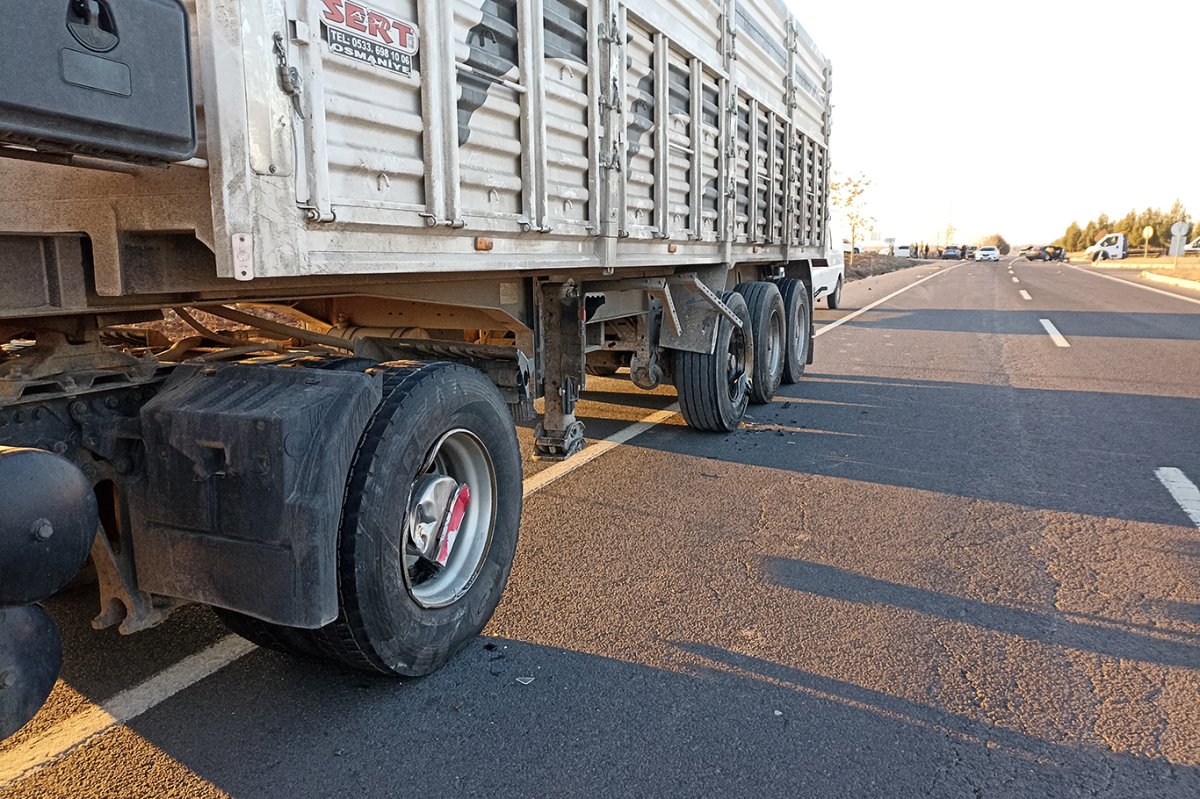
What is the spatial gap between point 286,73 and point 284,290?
2.73 ft

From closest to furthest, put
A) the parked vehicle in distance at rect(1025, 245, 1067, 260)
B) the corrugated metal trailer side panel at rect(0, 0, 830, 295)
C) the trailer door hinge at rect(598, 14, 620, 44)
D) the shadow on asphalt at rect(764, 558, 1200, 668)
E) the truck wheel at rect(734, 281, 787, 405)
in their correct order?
the corrugated metal trailer side panel at rect(0, 0, 830, 295), the shadow on asphalt at rect(764, 558, 1200, 668), the trailer door hinge at rect(598, 14, 620, 44), the truck wheel at rect(734, 281, 787, 405), the parked vehicle in distance at rect(1025, 245, 1067, 260)

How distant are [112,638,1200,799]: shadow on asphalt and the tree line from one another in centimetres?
9351

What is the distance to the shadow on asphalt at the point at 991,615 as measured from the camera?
135 inches

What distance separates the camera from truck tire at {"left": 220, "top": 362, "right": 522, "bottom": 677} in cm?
274

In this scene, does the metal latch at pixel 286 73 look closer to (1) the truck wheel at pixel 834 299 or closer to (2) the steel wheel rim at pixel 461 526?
(2) the steel wheel rim at pixel 461 526

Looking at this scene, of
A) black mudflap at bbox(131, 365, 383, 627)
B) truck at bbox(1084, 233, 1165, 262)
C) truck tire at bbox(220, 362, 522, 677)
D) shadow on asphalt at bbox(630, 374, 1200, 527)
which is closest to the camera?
black mudflap at bbox(131, 365, 383, 627)

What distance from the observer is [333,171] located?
2582 mm

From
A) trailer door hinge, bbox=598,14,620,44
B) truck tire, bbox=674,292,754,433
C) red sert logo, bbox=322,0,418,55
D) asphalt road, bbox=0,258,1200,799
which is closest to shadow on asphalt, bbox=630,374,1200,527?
asphalt road, bbox=0,258,1200,799

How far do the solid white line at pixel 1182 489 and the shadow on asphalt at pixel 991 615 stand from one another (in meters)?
1.86

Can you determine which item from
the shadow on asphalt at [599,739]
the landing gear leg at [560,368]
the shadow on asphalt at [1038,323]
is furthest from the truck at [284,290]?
the shadow on asphalt at [1038,323]

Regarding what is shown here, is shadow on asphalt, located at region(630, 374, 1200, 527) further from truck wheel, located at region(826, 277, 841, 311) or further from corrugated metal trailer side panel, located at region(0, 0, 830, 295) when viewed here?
truck wheel, located at region(826, 277, 841, 311)

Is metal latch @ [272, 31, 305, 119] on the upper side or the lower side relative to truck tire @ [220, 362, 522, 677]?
upper

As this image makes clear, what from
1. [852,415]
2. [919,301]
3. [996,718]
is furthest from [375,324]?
[919,301]

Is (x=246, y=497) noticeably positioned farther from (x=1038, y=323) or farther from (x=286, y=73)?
(x=1038, y=323)
